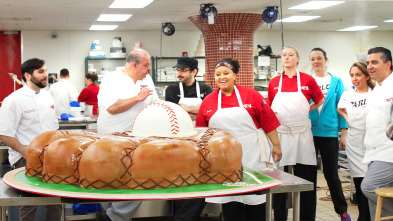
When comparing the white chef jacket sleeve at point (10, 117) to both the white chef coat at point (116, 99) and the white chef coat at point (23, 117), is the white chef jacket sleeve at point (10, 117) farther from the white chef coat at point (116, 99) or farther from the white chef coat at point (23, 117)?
the white chef coat at point (116, 99)

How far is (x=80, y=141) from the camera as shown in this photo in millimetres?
2133

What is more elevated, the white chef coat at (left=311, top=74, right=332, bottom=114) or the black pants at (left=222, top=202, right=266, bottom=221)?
the white chef coat at (left=311, top=74, right=332, bottom=114)

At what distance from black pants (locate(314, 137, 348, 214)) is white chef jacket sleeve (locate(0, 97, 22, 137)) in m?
2.70

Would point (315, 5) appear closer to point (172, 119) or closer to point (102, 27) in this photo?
point (102, 27)

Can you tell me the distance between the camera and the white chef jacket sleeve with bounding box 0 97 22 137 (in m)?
3.73

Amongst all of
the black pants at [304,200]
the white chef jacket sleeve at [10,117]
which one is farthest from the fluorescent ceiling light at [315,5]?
the white chef jacket sleeve at [10,117]

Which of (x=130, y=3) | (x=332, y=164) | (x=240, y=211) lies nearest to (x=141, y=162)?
(x=240, y=211)

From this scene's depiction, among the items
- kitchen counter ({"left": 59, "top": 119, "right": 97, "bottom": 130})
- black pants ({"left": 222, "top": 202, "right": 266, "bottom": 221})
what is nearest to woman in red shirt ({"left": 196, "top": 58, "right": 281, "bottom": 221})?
black pants ({"left": 222, "top": 202, "right": 266, "bottom": 221})

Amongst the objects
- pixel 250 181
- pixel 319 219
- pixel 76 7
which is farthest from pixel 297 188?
pixel 76 7

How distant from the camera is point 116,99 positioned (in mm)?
4125

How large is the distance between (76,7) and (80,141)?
24.1 ft

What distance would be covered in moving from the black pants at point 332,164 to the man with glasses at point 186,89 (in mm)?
1201

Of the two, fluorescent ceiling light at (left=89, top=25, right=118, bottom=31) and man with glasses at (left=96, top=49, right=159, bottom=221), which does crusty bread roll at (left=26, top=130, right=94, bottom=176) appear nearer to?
man with glasses at (left=96, top=49, right=159, bottom=221)

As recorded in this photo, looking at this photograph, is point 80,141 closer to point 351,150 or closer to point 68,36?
point 351,150
